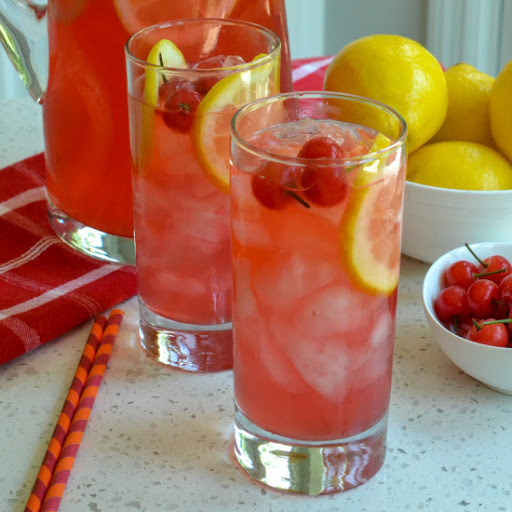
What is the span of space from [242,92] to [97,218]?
0.29 metres

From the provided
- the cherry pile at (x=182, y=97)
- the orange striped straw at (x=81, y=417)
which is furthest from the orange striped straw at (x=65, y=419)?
the cherry pile at (x=182, y=97)

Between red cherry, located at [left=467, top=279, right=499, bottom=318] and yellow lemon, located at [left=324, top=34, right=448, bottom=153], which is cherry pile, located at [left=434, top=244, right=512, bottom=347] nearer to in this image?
red cherry, located at [left=467, top=279, right=499, bottom=318]

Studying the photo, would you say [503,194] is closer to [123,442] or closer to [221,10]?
[221,10]

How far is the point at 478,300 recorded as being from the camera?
2.64ft

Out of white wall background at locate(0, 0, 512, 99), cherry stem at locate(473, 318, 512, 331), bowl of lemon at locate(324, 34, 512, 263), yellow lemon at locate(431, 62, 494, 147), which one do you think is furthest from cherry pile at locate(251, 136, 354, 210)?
white wall background at locate(0, 0, 512, 99)

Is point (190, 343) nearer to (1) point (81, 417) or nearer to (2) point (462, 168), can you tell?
(1) point (81, 417)

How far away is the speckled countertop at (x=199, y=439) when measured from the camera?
2.24 feet

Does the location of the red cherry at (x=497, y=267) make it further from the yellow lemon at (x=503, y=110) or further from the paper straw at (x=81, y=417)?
the paper straw at (x=81, y=417)

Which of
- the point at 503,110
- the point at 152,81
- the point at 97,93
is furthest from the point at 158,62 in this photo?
the point at 503,110

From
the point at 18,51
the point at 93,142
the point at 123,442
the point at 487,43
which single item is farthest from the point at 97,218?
the point at 487,43

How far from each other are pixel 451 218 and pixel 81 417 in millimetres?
411

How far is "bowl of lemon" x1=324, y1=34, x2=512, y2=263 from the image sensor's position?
0.92 metres

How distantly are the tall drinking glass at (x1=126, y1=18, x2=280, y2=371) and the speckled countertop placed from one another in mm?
43

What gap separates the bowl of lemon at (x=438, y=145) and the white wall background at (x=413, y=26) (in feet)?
4.01
